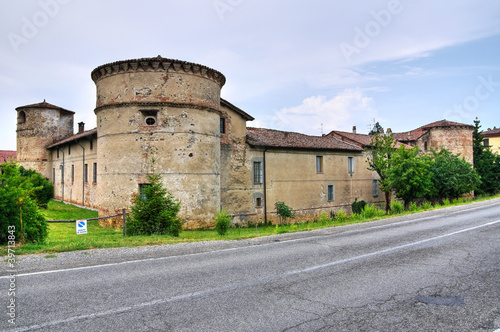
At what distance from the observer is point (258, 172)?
2580 centimetres

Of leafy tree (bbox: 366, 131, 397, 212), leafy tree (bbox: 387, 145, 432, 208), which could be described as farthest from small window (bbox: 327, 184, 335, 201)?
leafy tree (bbox: 387, 145, 432, 208)

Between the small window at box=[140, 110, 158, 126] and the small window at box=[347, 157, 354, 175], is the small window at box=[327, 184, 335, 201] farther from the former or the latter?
the small window at box=[140, 110, 158, 126]

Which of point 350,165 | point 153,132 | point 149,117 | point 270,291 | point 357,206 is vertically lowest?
point 357,206

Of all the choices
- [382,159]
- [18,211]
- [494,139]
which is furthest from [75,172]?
[494,139]

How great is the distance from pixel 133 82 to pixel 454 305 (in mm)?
17206

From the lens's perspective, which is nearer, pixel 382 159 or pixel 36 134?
pixel 382 159

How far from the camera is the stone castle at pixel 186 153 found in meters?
18.3

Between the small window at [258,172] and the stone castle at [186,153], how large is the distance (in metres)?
0.07

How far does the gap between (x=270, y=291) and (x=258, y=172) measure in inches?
791

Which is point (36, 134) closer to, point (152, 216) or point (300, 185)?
point (300, 185)

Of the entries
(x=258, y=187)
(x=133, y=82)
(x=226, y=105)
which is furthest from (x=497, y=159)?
(x=133, y=82)

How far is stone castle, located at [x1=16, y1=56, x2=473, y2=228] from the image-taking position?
1834 centimetres

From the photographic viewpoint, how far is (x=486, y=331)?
171 inches

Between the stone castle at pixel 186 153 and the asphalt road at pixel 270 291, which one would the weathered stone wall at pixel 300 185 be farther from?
the asphalt road at pixel 270 291
